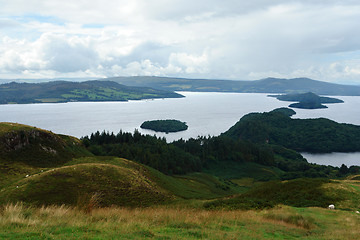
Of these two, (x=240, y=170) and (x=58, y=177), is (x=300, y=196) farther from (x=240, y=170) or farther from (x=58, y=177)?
(x=240, y=170)

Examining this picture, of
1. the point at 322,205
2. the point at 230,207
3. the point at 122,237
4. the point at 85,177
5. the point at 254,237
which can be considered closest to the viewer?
the point at 122,237

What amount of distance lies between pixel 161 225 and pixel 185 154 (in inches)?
5526

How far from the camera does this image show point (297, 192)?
114ft

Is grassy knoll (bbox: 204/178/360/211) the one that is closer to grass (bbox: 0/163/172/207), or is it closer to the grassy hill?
the grassy hill

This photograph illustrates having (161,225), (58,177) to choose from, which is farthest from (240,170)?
(161,225)

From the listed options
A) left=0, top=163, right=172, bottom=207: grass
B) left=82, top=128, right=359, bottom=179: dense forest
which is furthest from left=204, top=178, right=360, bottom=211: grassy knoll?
left=82, top=128, right=359, bottom=179: dense forest

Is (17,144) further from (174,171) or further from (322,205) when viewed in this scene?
(174,171)

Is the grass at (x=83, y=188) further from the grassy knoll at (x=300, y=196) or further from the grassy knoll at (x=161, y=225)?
the grassy knoll at (x=161, y=225)

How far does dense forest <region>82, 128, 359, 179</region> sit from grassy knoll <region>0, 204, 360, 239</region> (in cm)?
8186

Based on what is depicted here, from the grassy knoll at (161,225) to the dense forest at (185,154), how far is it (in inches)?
3223

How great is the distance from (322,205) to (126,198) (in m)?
27.0

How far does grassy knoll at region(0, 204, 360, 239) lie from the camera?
14.2 meters

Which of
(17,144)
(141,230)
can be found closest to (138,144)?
(17,144)

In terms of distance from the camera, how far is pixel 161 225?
1739 centimetres
